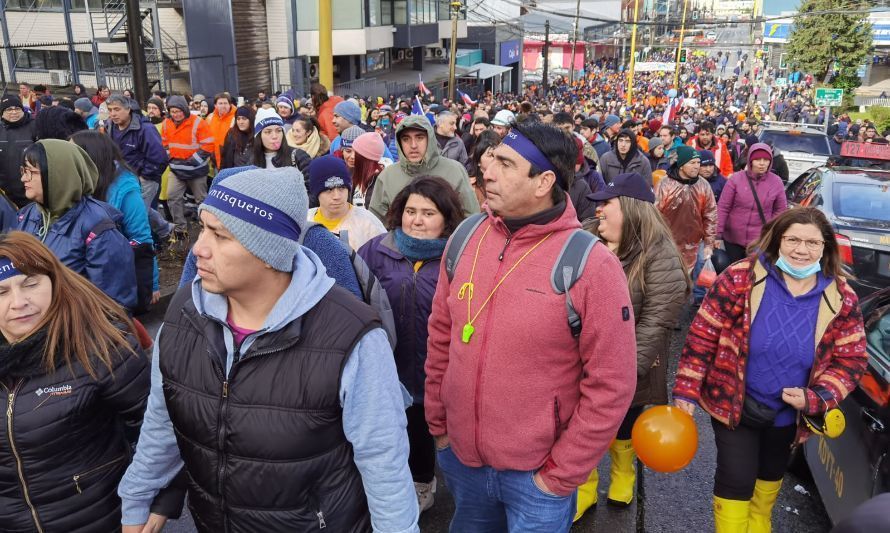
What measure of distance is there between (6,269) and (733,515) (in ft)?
10.8

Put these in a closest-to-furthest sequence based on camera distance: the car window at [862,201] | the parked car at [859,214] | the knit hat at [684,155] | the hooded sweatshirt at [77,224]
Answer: the hooded sweatshirt at [77,224] → the parked car at [859,214] → the knit hat at [684,155] → the car window at [862,201]

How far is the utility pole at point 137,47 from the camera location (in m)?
11.1

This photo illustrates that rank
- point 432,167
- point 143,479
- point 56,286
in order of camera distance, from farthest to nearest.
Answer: point 432,167
point 56,286
point 143,479

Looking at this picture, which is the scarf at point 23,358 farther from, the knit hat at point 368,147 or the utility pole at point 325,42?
the utility pole at point 325,42

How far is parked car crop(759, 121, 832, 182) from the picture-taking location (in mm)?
15148

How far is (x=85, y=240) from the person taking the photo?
3.84 meters

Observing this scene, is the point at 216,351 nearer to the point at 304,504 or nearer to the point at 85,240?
the point at 304,504

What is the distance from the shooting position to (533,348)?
2.45 metres

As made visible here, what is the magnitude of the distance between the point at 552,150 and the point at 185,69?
2633 cm

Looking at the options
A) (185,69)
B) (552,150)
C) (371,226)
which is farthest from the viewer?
(185,69)

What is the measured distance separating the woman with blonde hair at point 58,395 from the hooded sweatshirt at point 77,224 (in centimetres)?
111

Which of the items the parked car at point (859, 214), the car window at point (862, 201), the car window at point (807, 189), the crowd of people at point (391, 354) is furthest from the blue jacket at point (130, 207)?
the car window at point (807, 189)

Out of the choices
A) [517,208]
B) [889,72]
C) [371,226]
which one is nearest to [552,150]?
[517,208]

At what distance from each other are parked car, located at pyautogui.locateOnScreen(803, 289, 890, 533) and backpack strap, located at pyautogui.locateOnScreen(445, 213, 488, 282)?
207cm
